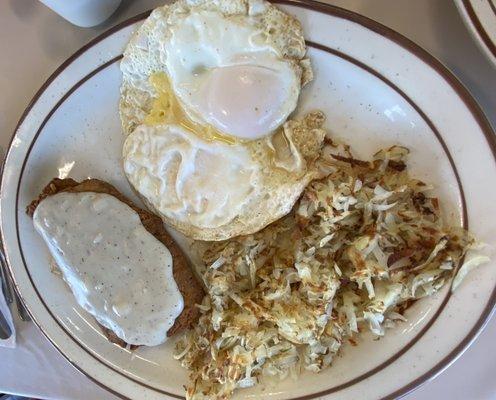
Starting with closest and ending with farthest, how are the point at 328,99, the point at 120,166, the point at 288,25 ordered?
1. the point at 288,25
2. the point at 328,99
3. the point at 120,166

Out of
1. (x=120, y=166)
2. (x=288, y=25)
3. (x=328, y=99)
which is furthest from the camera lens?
(x=120, y=166)

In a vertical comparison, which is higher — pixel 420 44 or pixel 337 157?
pixel 420 44

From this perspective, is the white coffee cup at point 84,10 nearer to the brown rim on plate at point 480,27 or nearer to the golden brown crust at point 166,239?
the golden brown crust at point 166,239

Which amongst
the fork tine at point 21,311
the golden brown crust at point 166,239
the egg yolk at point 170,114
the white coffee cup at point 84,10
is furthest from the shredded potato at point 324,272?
the white coffee cup at point 84,10

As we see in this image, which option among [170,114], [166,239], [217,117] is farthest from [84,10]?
[166,239]

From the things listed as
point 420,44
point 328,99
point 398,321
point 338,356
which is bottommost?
point 338,356

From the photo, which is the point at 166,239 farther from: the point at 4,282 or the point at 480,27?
Result: the point at 480,27

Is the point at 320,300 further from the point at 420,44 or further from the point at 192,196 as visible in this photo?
the point at 420,44

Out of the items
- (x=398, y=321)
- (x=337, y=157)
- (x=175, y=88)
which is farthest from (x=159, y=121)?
(x=398, y=321)
